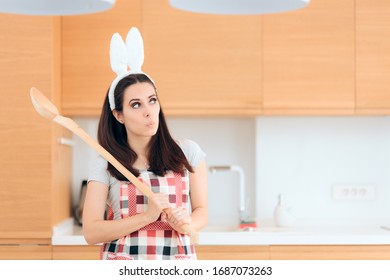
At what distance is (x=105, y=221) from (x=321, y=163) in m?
2.27

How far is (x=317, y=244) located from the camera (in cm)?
355

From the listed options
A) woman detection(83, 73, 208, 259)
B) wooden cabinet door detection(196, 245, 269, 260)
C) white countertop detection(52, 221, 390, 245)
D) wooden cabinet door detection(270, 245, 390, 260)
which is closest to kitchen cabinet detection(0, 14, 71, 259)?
white countertop detection(52, 221, 390, 245)

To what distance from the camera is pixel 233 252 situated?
3535 mm

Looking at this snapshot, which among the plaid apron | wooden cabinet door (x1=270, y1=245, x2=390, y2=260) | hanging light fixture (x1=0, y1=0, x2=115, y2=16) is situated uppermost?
hanging light fixture (x1=0, y1=0, x2=115, y2=16)

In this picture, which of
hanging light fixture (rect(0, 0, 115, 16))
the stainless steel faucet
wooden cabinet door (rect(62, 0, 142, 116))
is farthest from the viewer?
the stainless steel faucet

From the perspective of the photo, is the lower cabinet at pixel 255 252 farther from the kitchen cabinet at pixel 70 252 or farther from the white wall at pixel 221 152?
the white wall at pixel 221 152

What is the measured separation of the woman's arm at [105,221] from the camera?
195cm

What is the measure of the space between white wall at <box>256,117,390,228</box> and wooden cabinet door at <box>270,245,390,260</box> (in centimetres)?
52

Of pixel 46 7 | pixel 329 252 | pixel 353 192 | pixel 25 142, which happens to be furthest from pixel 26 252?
pixel 46 7

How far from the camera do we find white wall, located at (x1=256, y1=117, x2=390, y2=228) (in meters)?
4.08

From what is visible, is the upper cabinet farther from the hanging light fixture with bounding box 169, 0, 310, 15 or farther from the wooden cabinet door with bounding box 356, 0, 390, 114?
the hanging light fixture with bounding box 169, 0, 310, 15

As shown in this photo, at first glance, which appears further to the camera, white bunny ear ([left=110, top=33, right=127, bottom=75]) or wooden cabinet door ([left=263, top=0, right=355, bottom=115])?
wooden cabinet door ([left=263, top=0, right=355, bottom=115])

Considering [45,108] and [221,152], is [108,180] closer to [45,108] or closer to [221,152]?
[45,108]

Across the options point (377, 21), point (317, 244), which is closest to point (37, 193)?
point (317, 244)
